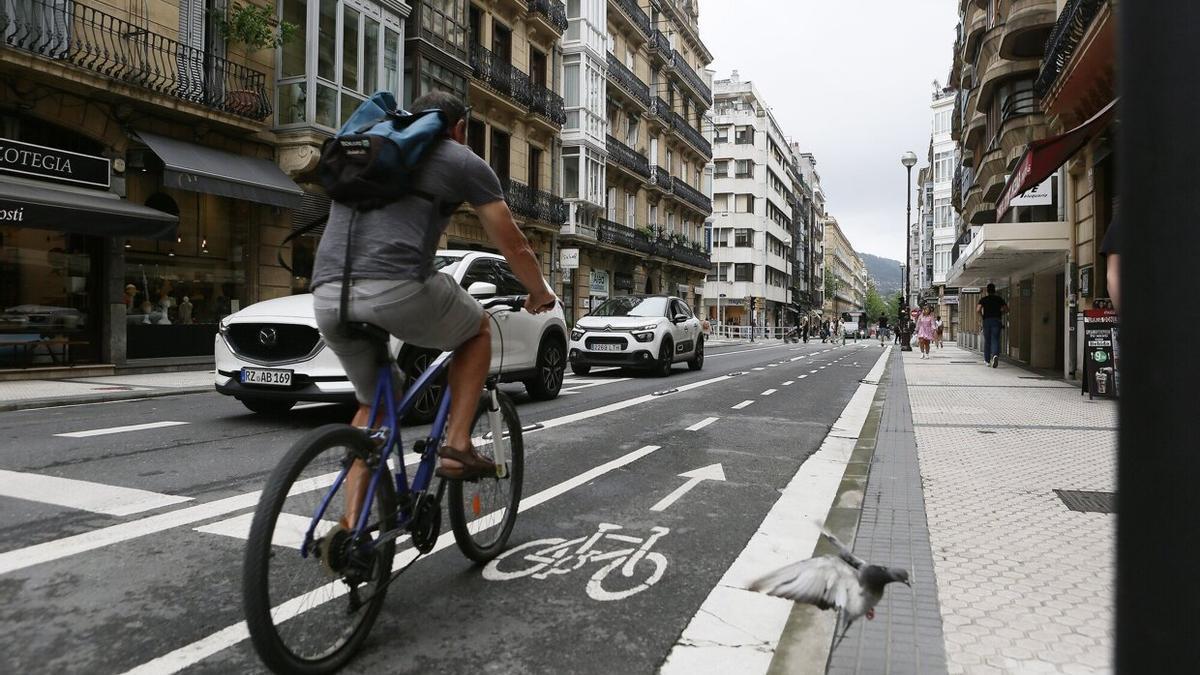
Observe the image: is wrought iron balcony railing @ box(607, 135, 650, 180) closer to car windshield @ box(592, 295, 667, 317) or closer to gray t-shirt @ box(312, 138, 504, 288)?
car windshield @ box(592, 295, 667, 317)

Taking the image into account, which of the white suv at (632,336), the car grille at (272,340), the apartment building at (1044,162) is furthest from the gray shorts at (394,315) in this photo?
the white suv at (632,336)

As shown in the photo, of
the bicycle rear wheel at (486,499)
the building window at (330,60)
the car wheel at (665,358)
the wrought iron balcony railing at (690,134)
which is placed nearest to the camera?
the bicycle rear wheel at (486,499)

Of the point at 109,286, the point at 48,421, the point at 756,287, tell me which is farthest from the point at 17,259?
the point at 756,287

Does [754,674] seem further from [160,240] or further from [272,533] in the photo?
[160,240]

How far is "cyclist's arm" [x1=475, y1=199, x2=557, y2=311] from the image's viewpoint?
2746mm

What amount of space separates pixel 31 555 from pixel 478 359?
2201mm

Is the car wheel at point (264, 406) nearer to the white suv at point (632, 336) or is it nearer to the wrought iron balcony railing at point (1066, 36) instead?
the white suv at point (632, 336)

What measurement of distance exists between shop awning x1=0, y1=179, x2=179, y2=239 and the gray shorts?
39.9ft

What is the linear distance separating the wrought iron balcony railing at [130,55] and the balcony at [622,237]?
729 inches

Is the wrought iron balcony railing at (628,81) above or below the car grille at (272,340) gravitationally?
above

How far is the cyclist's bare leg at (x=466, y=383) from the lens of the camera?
2.95m

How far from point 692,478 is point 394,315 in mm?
3405

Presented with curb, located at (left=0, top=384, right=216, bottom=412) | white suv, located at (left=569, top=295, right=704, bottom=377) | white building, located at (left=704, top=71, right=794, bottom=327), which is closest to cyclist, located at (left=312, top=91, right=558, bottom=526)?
curb, located at (left=0, top=384, right=216, bottom=412)

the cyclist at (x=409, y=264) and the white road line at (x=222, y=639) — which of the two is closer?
the white road line at (x=222, y=639)
